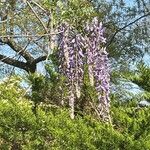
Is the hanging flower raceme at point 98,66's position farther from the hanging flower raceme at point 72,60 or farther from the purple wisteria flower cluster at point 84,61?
the hanging flower raceme at point 72,60

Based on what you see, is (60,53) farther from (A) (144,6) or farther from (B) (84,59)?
(A) (144,6)

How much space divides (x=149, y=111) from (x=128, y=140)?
54cm

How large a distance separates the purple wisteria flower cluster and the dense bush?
0.65ft

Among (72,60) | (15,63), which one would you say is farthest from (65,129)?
(15,63)

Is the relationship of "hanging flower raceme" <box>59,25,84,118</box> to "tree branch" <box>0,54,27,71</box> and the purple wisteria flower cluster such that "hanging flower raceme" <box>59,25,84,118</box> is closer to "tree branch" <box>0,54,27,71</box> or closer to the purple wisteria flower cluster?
the purple wisteria flower cluster

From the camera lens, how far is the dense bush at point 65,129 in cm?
503

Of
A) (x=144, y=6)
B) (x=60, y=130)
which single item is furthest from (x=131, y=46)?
(x=60, y=130)

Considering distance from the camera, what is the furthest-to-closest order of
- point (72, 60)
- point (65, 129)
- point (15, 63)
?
point (15, 63) < point (72, 60) < point (65, 129)

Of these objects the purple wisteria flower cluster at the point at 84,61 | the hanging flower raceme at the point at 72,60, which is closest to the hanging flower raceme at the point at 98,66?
the purple wisteria flower cluster at the point at 84,61

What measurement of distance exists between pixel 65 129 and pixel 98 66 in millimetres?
1041

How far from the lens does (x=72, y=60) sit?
5902 mm

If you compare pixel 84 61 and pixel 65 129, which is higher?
pixel 84 61

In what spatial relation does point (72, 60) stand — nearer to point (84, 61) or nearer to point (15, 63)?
point (84, 61)

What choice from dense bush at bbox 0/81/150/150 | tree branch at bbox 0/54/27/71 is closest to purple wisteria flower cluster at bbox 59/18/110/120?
dense bush at bbox 0/81/150/150
